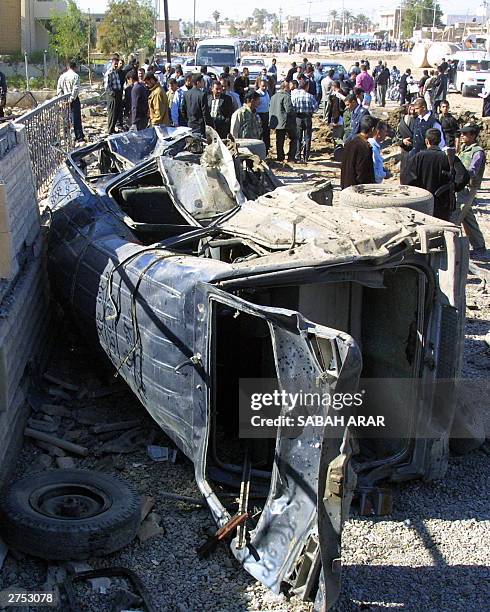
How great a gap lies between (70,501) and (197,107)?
1137 centimetres

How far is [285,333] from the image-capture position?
479cm

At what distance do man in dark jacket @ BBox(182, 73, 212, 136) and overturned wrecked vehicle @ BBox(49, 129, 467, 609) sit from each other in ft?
28.8

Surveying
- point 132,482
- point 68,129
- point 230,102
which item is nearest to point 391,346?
point 132,482

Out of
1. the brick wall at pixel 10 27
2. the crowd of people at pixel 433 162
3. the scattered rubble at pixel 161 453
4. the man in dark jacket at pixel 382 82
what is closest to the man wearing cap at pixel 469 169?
the crowd of people at pixel 433 162

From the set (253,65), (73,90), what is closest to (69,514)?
(73,90)

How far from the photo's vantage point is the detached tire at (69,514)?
4.93 metres

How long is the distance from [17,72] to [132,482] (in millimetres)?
37485

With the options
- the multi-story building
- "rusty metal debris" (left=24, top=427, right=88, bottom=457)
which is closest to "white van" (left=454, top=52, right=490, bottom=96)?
the multi-story building

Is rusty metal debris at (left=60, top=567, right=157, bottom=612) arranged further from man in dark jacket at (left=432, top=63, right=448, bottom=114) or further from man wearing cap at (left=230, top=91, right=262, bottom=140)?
man in dark jacket at (left=432, top=63, right=448, bottom=114)

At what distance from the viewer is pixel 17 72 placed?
132ft

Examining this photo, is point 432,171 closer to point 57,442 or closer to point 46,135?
point 57,442

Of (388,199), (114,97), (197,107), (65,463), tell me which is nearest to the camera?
(65,463)

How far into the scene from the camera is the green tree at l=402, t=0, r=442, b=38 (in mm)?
109625

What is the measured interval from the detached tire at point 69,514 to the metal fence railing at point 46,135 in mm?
6990
